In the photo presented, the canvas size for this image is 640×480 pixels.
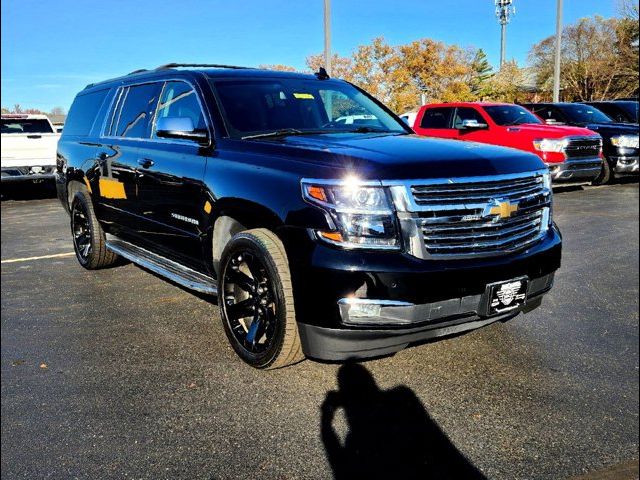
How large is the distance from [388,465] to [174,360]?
1.70 m

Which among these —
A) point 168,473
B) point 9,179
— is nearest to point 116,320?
point 168,473

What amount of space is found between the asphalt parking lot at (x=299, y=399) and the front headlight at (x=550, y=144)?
649 cm

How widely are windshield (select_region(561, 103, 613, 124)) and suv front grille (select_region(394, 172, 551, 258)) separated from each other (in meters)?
11.8

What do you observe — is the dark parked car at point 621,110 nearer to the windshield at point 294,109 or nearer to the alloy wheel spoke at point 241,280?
the windshield at point 294,109

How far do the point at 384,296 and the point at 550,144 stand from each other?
9168 millimetres

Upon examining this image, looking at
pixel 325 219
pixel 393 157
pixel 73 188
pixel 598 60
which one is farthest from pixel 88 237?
pixel 598 60

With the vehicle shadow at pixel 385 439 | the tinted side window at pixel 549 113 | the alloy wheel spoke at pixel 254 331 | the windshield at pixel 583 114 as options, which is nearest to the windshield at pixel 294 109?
Result: the alloy wheel spoke at pixel 254 331

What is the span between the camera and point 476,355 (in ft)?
12.0

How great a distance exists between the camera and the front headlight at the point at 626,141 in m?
12.3

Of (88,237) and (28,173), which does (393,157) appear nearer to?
(88,237)

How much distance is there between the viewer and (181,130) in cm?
392

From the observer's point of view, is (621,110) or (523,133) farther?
(621,110)

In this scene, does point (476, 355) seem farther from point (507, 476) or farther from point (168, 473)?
point (168, 473)

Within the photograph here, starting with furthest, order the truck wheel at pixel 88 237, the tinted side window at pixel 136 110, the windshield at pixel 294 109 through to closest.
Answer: the truck wheel at pixel 88 237
the tinted side window at pixel 136 110
the windshield at pixel 294 109
